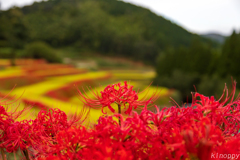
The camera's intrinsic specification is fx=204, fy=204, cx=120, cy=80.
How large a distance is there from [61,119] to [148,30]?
65.1 meters

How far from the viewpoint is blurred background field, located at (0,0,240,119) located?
10.7 metres

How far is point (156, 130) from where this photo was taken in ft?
2.89

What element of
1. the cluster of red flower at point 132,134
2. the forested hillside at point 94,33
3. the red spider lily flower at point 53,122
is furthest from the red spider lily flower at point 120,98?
the forested hillside at point 94,33

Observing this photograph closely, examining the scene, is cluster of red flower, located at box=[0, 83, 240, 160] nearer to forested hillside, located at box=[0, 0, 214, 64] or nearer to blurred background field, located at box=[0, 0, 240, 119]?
blurred background field, located at box=[0, 0, 240, 119]

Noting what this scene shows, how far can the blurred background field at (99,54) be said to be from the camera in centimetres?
1067

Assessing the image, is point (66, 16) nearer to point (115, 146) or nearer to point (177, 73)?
point (177, 73)

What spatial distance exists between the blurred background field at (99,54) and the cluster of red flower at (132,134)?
0.16 meters

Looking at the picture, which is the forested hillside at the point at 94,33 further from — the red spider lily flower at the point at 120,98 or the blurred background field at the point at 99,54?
the red spider lily flower at the point at 120,98

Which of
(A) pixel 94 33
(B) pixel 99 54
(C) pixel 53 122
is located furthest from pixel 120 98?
(A) pixel 94 33

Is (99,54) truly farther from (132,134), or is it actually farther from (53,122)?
(132,134)

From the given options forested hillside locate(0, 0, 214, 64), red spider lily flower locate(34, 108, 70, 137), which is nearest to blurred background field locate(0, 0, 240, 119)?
forested hillside locate(0, 0, 214, 64)

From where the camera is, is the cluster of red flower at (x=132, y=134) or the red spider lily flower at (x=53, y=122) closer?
the cluster of red flower at (x=132, y=134)

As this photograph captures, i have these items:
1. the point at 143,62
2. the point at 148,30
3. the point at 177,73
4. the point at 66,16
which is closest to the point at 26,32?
the point at 177,73

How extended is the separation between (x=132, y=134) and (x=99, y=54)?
52.4 meters
